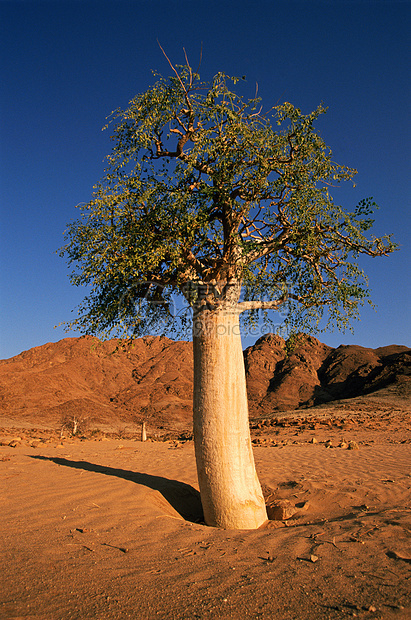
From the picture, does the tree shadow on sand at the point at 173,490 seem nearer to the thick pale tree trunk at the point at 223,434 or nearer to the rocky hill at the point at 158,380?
the thick pale tree trunk at the point at 223,434

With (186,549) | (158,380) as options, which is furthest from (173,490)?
(158,380)

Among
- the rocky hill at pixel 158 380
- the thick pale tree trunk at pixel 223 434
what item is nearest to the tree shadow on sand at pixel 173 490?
the thick pale tree trunk at pixel 223 434

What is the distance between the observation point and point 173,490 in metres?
6.09

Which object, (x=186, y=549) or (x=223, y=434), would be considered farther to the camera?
(x=223, y=434)

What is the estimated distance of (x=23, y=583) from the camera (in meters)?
2.81

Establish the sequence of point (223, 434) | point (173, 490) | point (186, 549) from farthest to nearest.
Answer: point (173, 490) → point (223, 434) → point (186, 549)

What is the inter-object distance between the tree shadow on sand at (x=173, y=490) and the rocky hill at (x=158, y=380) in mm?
22490

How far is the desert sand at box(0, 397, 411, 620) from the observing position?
253cm

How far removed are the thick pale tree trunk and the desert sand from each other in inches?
12.8

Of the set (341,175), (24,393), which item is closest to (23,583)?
(341,175)

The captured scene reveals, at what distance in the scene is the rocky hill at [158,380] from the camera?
32.6 meters

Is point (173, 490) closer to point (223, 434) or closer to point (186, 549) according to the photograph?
point (223, 434)

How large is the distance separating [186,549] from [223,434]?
1.43 m

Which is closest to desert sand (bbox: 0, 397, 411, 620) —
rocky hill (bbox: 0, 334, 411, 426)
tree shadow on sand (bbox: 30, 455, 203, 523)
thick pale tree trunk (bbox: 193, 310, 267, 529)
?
tree shadow on sand (bbox: 30, 455, 203, 523)
